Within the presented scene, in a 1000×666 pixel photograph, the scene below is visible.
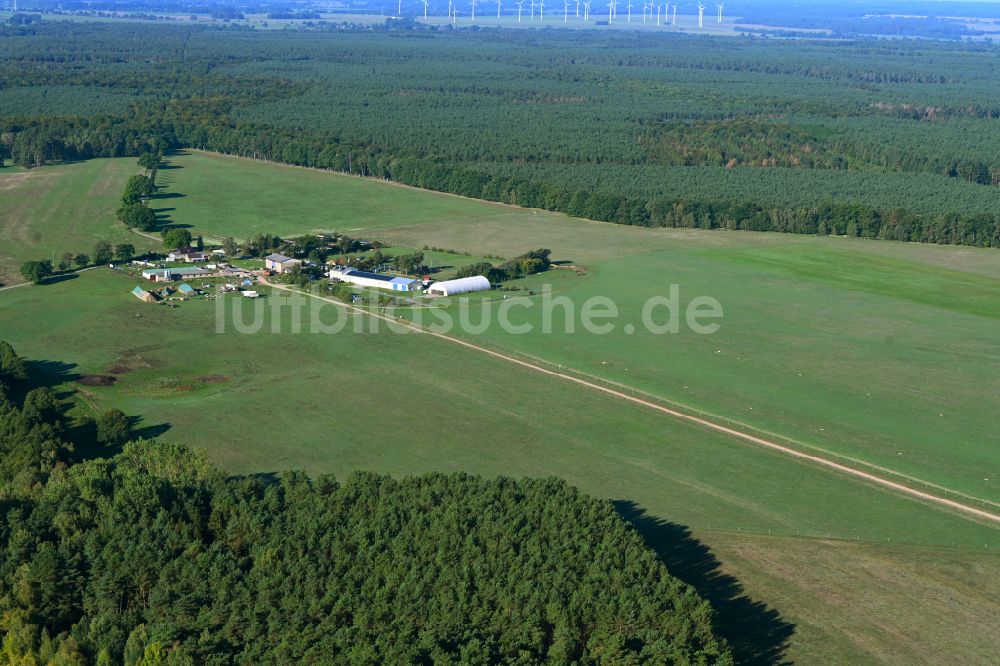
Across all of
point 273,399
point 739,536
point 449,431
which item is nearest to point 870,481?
point 739,536

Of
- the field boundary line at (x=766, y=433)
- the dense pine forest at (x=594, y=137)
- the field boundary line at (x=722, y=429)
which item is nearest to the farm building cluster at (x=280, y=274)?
the field boundary line at (x=722, y=429)

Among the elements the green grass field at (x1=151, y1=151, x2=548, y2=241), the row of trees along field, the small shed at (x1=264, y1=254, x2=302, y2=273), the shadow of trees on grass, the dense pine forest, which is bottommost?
the shadow of trees on grass

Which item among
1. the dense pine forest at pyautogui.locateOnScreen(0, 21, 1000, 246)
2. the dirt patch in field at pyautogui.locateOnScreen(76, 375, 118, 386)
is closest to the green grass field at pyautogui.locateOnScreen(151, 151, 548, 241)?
the dense pine forest at pyautogui.locateOnScreen(0, 21, 1000, 246)

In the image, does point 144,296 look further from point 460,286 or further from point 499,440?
point 499,440

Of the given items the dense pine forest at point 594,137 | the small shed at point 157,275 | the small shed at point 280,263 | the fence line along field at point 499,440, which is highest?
the dense pine forest at point 594,137

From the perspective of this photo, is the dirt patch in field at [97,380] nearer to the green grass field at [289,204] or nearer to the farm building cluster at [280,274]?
the farm building cluster at [280,274]

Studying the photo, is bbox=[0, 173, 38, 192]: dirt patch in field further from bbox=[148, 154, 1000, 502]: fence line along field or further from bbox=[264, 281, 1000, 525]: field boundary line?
bbox=[264, 281, 1000, 525]: field boundary line
